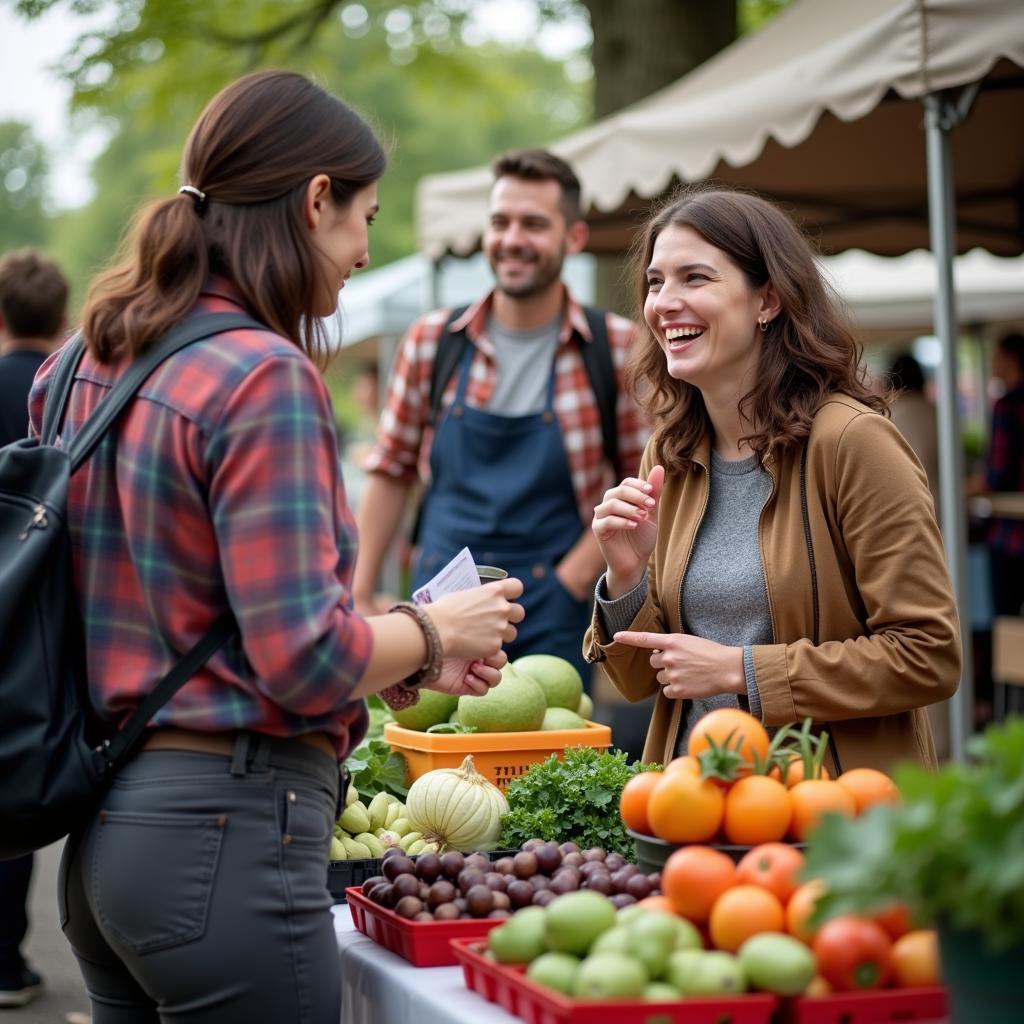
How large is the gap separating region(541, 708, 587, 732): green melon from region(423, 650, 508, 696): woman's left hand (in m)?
0.74

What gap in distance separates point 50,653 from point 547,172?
3231 mm

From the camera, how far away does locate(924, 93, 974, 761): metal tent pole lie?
4426 millimetres

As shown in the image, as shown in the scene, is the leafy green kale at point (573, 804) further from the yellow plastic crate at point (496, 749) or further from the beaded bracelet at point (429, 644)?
the beaded bracelet at point (429, 644)

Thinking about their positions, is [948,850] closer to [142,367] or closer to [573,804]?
[142,367]

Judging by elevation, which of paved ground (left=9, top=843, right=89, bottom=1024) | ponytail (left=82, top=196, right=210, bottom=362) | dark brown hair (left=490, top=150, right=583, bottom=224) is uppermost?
dark brown hair (left=490, top=150, right=583, bottom=224)

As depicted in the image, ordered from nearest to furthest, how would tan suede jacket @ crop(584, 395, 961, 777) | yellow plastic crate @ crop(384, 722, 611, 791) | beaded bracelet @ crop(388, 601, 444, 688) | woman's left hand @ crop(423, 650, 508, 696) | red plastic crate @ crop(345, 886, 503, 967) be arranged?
beaded bracelet @ crop(388, 601, 444, 688)
red plastic crate @ crop(345, 886, 503, 967)
woman's left hand @ crop(423, 650, 508, 696)
tan suede jacket @ crop(584, 395, 961, 777)
yellow plastic crate @ crop(384, 722, 611, 791)

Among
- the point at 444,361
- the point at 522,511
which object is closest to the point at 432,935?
the point at 522,511

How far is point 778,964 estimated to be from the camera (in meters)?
1.61

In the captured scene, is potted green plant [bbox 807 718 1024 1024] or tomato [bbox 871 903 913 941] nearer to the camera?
potted green plant [bbox 807 718 1024 1024]

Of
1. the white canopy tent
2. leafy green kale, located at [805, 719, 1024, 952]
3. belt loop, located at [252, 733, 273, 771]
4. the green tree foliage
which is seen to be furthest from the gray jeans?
the green tree foliage

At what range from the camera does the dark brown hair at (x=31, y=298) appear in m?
5.12

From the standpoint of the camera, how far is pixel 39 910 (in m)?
6.18

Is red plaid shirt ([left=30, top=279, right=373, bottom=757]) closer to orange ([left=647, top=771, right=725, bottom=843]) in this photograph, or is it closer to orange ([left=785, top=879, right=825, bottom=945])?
orange ([left=647, top=771, right=725, bottom=843])

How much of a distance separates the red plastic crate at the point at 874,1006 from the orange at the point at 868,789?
1.07ft
